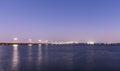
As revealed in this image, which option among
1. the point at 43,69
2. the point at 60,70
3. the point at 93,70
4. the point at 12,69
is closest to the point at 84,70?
the point at 93,70

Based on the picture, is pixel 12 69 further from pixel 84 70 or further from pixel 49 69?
pixel 84 70

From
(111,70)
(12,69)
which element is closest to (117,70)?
(111,70)

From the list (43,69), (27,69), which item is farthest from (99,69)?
(27,69)

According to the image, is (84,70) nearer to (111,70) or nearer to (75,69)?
(75,69)

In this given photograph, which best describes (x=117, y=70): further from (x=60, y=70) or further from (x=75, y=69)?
(x=60, y=70)

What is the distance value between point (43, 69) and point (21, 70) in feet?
11.2

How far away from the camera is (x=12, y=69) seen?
1382 inches

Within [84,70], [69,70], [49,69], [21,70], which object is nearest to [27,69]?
[21,70]

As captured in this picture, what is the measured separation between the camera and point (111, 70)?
35.2 m

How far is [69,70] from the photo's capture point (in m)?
35.0

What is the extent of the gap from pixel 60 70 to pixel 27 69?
514cm

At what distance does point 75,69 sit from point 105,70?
15.5ft

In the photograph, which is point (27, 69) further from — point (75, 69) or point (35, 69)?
point (75, 69)

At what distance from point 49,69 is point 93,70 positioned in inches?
271
